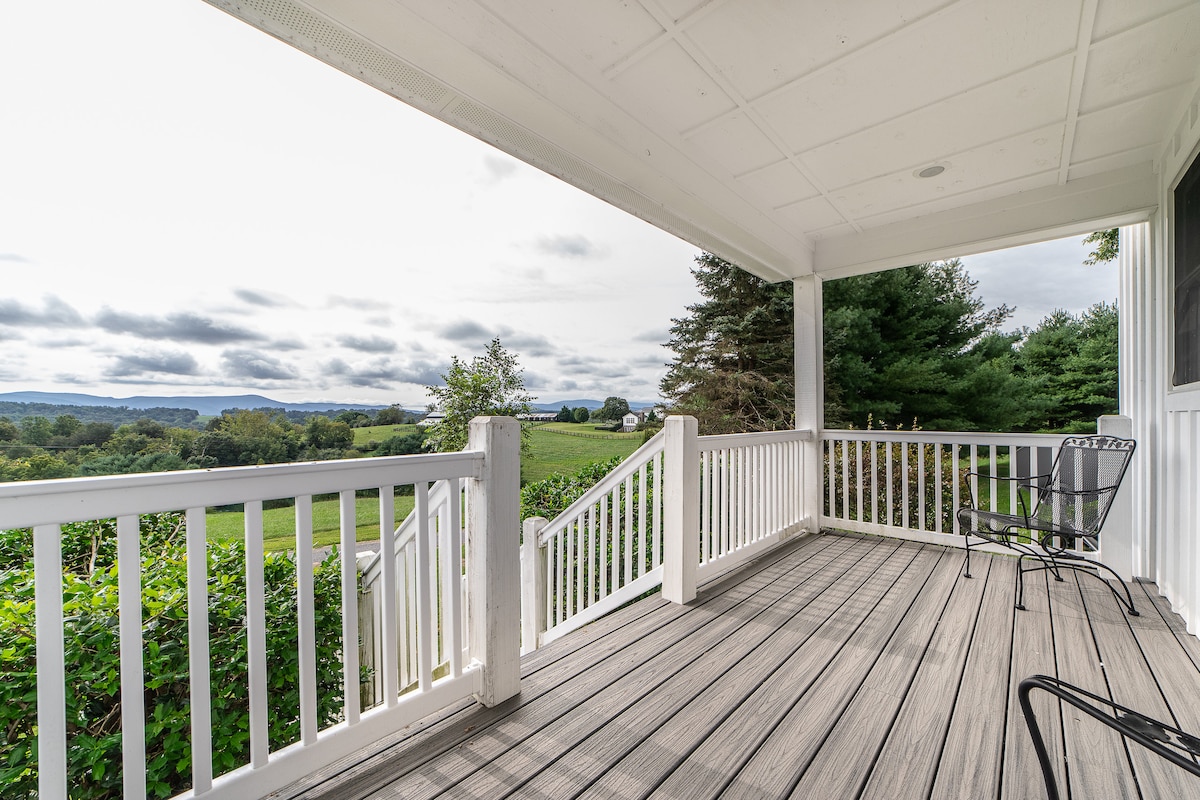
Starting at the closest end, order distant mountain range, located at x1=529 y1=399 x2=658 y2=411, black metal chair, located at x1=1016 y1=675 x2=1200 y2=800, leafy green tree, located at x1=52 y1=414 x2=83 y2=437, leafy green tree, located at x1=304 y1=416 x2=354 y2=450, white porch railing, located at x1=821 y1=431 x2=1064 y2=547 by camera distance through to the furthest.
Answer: black metal chair, located at x1=1016 y1=675 x2=1200 y2=800
leafy green tree, located at x1=52 y1=414 x2=83 y2=437
white porch railing, located at x1=821 y1=431 x2=1064 y2=547
leafy green tree, located at x1=304 y1=416 x2=354 y2=450
distant mountain range, located at x1=529 y1=399 x2=658 y2=411

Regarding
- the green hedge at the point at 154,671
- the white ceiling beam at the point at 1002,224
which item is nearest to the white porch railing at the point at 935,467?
the white ceiling beam at the point at 1002,224

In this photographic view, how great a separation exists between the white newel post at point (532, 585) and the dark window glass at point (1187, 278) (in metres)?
3.63

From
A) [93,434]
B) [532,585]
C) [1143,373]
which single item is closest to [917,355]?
[1143,373]

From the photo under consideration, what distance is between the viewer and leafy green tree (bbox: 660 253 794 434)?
8.64 metres

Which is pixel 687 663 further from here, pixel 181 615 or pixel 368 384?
pixel 368 384

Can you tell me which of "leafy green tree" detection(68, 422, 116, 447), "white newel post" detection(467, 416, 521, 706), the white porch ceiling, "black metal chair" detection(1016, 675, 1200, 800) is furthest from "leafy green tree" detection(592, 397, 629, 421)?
"black metal chair" detection(1016, 675, 1200, 800)

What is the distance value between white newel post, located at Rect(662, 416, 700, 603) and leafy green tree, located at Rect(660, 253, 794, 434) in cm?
634

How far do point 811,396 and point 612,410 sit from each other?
5.10m

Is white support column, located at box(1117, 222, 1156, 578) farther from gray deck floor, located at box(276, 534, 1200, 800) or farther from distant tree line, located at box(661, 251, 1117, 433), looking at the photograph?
distant tree line, located at box(661, 251, 1117, 433)

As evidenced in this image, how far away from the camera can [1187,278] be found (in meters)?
2.32

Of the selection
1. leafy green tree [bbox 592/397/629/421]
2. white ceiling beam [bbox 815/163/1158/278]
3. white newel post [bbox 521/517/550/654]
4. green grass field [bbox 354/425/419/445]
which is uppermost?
white ceiling beam [bbox 815/163/1158/278]

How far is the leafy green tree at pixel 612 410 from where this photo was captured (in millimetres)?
8750

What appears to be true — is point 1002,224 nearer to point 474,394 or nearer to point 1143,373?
point 1143,373

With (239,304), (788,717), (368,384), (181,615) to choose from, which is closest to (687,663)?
(788,717)
